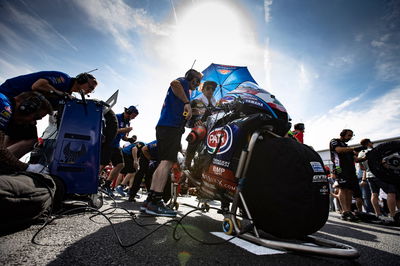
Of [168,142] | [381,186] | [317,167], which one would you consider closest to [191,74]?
[168,142]

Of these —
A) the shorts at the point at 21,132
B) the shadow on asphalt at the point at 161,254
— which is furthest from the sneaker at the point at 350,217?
the shorts at the point at 21,132

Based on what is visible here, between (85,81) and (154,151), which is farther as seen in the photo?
(154,151)

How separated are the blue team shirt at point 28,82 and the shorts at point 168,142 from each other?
1.58m

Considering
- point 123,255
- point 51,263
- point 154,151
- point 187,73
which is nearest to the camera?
point 51,263

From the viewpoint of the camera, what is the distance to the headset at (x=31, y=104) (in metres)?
2.19

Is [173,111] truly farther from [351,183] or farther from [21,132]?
[351,183]

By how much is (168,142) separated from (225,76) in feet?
17.3

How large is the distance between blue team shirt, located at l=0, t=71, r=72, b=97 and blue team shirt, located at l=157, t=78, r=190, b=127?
1.55 meters

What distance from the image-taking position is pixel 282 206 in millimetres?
1289

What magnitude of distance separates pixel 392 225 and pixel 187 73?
5.34 m

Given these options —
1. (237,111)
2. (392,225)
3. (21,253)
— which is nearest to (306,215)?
(237,111)

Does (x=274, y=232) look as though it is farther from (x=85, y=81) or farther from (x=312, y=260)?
(x=85, y=81)

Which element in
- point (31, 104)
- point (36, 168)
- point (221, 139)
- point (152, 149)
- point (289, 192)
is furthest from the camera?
point (152, 149)

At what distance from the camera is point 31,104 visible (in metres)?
2.22
